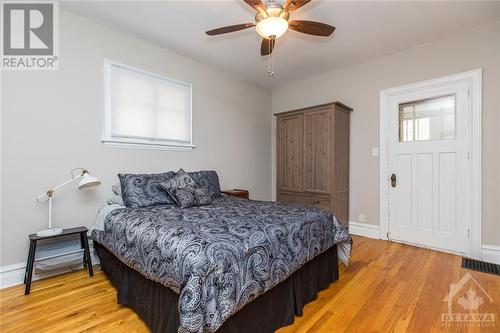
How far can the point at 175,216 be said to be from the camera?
6.49ft

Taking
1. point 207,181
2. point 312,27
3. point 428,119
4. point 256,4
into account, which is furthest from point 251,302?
point 428,119

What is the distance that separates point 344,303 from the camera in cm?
192

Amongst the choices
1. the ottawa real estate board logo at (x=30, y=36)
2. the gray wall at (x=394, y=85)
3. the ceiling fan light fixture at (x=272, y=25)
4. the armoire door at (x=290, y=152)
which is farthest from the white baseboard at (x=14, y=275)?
the gray wall at (x=394, y=85)

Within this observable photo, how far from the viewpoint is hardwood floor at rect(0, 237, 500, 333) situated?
5.39ft

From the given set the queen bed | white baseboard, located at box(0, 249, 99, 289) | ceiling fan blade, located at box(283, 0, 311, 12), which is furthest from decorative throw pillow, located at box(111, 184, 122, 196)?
ceiling fan blade, located at box(283, 0, 311, 12)

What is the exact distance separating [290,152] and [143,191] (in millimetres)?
2434

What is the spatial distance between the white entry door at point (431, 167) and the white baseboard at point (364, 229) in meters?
0.18

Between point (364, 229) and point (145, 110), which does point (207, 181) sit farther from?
point (364, 229)

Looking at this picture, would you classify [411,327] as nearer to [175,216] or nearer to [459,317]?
[459,317]

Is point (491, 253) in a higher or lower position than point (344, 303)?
higher

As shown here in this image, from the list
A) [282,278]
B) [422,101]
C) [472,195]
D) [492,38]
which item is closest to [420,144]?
[422,101]

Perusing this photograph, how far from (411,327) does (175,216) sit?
1859mm

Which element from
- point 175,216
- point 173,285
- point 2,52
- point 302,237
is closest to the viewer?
point 173,285

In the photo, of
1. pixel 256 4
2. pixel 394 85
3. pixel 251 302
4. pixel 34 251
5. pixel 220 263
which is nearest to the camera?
pixel 220 263
